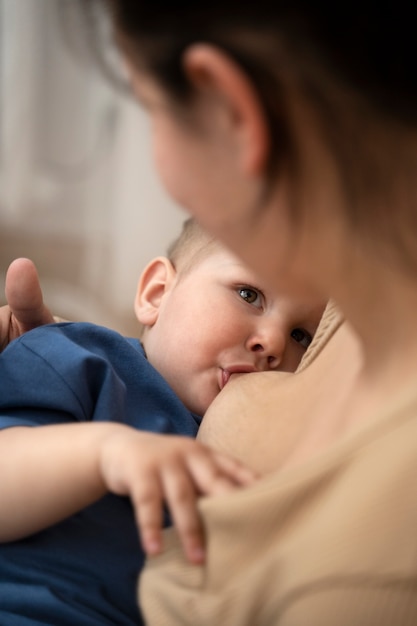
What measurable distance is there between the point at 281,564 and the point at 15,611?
0.30 metres

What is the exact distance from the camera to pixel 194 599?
1.52ft

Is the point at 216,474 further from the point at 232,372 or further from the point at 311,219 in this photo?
the point at 232,372

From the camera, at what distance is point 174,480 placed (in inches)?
18.3

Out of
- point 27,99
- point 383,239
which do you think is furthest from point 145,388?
point 27,99

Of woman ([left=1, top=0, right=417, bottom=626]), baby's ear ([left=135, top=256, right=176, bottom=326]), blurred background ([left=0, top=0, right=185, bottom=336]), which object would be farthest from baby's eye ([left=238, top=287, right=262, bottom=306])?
blurred background ([left=0, top=0, right=185, bottom=336])

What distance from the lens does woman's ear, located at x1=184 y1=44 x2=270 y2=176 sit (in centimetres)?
37

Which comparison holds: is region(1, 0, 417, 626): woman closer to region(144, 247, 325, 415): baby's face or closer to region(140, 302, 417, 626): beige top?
region(140, 302, 417, 626): beige top

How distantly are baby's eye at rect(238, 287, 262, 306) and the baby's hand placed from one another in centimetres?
43

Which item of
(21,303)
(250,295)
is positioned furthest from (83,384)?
(250,295)

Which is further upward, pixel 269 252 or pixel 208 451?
pixel 269 252

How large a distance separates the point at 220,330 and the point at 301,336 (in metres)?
0.11

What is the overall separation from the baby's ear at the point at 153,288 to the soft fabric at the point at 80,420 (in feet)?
0.43

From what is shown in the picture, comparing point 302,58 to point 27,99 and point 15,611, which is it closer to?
point 15,611

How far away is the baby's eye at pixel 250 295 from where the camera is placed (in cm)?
92
